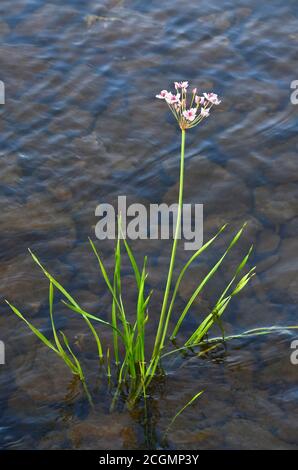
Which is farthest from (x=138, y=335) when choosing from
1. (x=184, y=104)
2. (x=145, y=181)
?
(x=145, y=181)

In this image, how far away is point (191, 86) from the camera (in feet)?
24.6

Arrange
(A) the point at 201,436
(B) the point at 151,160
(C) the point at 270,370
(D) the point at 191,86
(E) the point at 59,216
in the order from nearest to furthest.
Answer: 1. (A) the point at 201,436
2. (C) the point at 270,370
3. (E) the point at 59,216
4. (B) the point at 151,160
5. (D) the point at 191,86

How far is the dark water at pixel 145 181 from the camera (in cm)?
473

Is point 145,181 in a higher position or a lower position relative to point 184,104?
lower

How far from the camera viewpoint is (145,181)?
257 inches

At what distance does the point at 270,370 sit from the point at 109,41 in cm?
439

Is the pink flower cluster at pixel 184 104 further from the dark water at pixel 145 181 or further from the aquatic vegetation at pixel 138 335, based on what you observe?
the dark water at pixel 145 181

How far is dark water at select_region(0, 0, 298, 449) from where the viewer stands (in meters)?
4.73

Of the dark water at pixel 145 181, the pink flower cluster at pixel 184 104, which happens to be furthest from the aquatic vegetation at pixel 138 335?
the dark water at pixel 145 181

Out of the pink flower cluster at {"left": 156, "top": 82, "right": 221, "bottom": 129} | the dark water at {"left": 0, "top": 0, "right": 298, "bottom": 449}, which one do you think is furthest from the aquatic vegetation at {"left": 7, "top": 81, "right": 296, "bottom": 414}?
the dark water at {"left": 0, "top": 0, "right": 298, "bottom": 449}

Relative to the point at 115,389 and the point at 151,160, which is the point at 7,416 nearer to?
the point at 115,389

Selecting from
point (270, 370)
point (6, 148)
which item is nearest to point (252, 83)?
point (6, 148)

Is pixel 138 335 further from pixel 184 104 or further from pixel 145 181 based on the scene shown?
pixel 145 181

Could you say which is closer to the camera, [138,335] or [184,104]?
[184,104]
